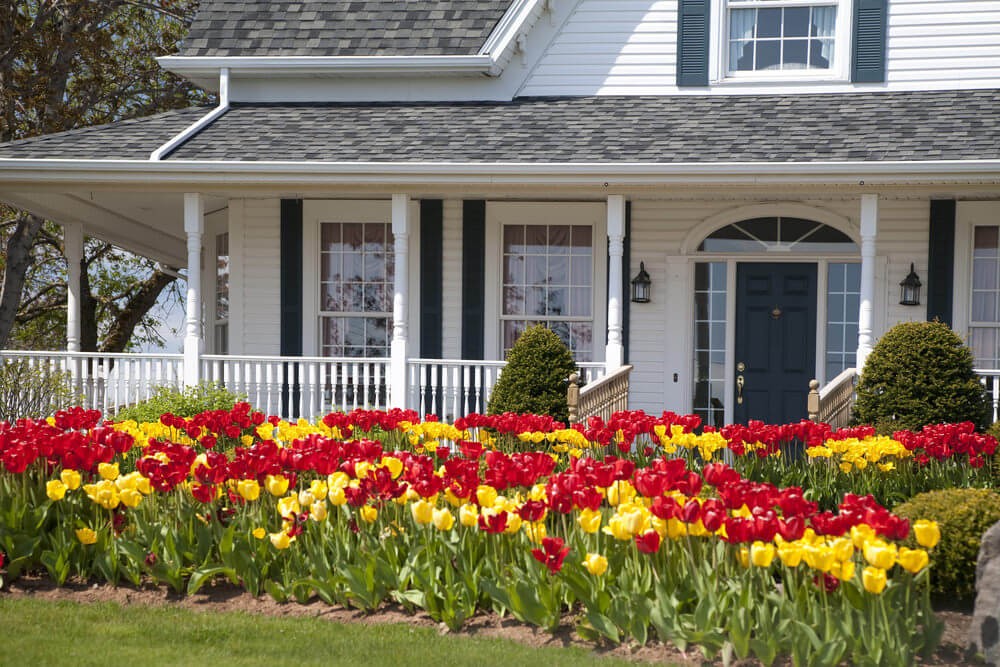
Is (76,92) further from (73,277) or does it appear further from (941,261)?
(941,261)

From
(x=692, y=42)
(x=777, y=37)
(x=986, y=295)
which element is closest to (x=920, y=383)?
(x=986, y=295)

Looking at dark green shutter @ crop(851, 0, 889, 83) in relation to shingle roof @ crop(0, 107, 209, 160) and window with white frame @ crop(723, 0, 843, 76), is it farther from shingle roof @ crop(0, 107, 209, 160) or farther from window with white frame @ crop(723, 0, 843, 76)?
shingle roof @ crop(0, 107, 209, 160)

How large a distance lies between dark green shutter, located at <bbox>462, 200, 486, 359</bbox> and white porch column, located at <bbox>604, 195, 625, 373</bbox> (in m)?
1.95

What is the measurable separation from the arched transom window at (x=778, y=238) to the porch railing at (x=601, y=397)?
1.99m

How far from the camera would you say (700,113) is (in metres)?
13.7

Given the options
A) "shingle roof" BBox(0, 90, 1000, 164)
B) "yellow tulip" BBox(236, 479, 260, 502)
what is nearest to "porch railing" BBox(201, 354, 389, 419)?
"shingle roof" BBox(0, 90, 1000, 164)

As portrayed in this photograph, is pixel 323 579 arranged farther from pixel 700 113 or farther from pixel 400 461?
pixel 700 113

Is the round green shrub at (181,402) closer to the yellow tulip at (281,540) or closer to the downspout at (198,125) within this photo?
the downspout at (198,125)

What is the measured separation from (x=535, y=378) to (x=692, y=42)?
5106mm

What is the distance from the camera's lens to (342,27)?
15.1 metres

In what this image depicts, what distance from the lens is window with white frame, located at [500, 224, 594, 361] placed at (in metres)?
13.8

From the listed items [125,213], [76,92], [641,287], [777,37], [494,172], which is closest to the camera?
[494,172]

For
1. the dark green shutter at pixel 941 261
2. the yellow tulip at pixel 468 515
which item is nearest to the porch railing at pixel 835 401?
the dark green shutter at pixel 941 261

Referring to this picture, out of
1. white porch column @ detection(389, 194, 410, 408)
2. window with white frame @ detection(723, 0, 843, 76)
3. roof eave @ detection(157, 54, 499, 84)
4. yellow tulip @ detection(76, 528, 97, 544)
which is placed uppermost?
window with white frame @ detection(723, 0, 843, 76)
